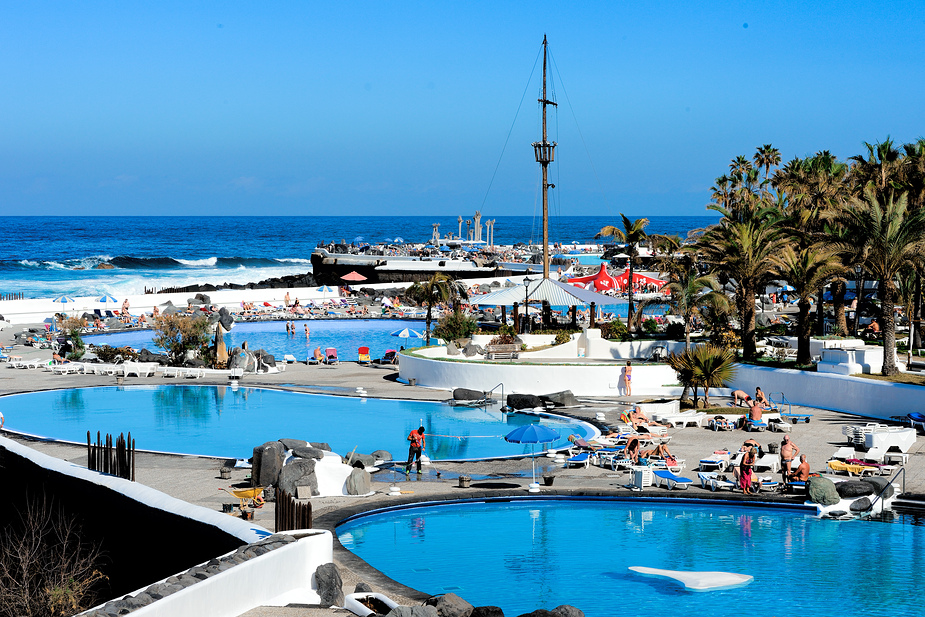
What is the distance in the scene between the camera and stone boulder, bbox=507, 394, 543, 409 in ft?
83.8

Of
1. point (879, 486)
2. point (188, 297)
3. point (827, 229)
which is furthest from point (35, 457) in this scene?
point (188, 297)

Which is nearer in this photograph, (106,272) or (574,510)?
(574,510)

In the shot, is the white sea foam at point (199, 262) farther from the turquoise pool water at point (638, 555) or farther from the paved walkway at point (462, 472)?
the turquoise pool water at point (638, 555)

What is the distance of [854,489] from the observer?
1551cm


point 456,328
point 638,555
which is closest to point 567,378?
point 456,328

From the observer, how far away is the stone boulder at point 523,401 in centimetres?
2553

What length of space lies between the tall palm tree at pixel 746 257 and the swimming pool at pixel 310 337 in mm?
14624

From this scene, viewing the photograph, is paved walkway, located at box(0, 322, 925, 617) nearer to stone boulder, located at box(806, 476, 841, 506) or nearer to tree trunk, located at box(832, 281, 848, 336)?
stone boulder, located at box(806, 476, 841, 506)

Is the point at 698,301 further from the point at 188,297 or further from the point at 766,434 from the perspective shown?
the point at 188,297

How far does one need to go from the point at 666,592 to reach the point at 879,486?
558 centimetres

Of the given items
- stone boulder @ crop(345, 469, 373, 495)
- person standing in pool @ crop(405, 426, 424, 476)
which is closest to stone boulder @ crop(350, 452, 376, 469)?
person standing in pool @ crop(405, 426, 424, 476)

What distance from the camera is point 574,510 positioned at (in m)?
16.0

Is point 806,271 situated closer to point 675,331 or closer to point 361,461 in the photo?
point 675,331

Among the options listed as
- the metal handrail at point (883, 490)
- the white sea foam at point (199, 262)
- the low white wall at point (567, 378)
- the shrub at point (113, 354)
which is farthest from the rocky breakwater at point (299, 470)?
the white sea foam at point (199, 262)
